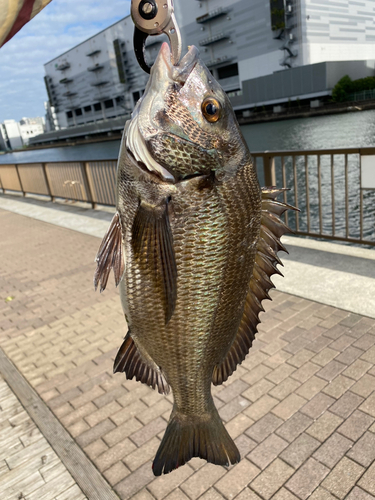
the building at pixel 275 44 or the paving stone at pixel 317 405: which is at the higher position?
the building at pixel 275 44

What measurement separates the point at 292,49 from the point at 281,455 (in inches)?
2264

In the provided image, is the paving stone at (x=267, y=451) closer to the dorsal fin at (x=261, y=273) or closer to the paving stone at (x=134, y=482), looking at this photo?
the paving stone at (x=134, y=482)

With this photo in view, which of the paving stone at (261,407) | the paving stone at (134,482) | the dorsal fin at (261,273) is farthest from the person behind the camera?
the paving stone at (261,407)

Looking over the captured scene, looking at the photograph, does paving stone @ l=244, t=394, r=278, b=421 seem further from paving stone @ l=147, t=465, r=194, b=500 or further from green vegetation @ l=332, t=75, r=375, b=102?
green vegetation @ l=332, t=75, r=375, b=102

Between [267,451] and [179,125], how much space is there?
2.47 meters

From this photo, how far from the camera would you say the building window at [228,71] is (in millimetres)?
60656

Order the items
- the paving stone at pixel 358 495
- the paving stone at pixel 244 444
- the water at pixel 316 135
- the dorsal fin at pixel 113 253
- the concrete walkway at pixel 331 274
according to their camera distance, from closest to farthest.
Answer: the dorsal fin at pixel 113 253 < the paving stone at pixel 358 495 < the paving stone at pixel 244 444 < the concrete walkway at pixel 331 274 < the water at pixel 316 135

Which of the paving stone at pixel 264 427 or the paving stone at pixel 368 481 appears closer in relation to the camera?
the paving stone at pixel 368 481

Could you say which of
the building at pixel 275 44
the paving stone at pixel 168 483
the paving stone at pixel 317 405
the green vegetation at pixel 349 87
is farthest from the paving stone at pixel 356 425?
the green vegetation at pixel 349 87

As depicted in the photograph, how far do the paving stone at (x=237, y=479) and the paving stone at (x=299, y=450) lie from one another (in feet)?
0.84

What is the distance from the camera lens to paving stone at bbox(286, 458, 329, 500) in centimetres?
245

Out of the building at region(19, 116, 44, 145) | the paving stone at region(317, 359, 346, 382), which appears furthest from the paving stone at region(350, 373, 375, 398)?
the building at region(19, 116, 44, 145)

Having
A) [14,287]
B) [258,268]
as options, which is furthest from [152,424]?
[14,287]

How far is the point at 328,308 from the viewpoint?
4.58 m
